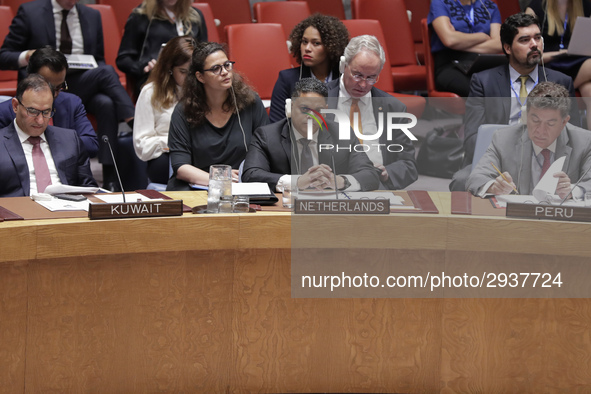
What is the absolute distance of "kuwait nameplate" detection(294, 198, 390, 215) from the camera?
1.96 meters

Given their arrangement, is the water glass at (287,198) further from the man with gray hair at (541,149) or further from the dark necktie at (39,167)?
the dark necktie at (39,167)

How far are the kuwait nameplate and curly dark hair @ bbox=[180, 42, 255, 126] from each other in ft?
3.20

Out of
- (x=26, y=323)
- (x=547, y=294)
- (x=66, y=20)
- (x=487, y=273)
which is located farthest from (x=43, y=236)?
(x=66, y=20)

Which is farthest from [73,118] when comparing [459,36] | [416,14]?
[416,14]

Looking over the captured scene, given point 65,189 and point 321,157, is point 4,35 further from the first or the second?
point 321,157

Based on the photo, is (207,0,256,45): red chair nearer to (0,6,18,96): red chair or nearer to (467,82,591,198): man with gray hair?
(0,6,18,96): red chair

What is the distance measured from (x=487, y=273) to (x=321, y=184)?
1.60ft

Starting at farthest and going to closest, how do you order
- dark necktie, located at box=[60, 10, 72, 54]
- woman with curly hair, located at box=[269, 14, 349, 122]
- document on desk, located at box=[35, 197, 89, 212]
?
dark necktie, located at box=[60, 10, 72, 54] → woman with curly hair, located at box=[269, 14, 349, 122] → document on desk, located at box=[35, 197, 89, 212]

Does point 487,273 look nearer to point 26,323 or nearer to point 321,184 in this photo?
point 321,184

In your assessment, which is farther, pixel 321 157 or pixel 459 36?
pixel 459 36

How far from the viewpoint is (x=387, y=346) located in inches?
81.4

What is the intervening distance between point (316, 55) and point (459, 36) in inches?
38.7

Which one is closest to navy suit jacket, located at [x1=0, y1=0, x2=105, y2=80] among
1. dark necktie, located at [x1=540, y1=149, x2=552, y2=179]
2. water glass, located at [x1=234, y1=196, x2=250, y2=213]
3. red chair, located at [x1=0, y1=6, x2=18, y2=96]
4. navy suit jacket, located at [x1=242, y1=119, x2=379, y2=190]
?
red chair, located at [x1=0, y1=6, x2=18, y2=96]

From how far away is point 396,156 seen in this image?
1969 mm
